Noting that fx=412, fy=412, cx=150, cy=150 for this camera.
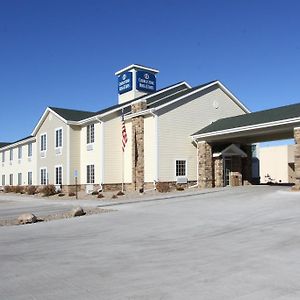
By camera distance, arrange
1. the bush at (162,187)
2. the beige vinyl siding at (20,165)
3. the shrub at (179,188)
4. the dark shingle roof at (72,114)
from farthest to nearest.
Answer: the beige vinyl siding at (20,165)
the dark shingle roof at (72,114)
the shrub at (179,188)
the bush at (162,187)

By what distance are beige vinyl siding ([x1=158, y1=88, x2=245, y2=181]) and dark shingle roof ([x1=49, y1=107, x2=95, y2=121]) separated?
28.7ft

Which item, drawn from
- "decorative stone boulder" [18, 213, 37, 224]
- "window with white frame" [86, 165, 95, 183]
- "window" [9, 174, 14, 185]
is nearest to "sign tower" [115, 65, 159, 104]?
"window with white frame" [86, 165, 95, 183]

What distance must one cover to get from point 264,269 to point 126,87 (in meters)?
33.5

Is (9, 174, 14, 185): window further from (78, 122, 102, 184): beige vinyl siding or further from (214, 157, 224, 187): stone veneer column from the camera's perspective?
(214, 157, 224, 187): stone veneer column

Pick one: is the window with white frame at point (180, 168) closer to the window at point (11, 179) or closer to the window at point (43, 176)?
the window at point (43, 176)

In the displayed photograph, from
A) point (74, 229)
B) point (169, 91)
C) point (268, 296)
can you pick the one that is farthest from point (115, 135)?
point (268, 296)

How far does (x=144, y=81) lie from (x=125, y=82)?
1809mm

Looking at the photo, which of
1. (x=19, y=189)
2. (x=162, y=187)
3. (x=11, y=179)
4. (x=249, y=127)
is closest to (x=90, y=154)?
(x=162, y=187)

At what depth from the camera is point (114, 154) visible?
31.5 metres

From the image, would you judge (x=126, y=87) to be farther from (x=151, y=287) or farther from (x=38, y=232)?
(x=151, y=287)

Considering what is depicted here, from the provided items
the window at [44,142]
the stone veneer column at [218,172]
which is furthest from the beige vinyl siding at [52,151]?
the stone veneer column at [218,172]

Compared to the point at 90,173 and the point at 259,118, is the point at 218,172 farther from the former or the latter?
the point at 90,173

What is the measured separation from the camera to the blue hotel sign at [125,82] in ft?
127

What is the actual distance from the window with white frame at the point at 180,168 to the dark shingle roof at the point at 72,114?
976cm
